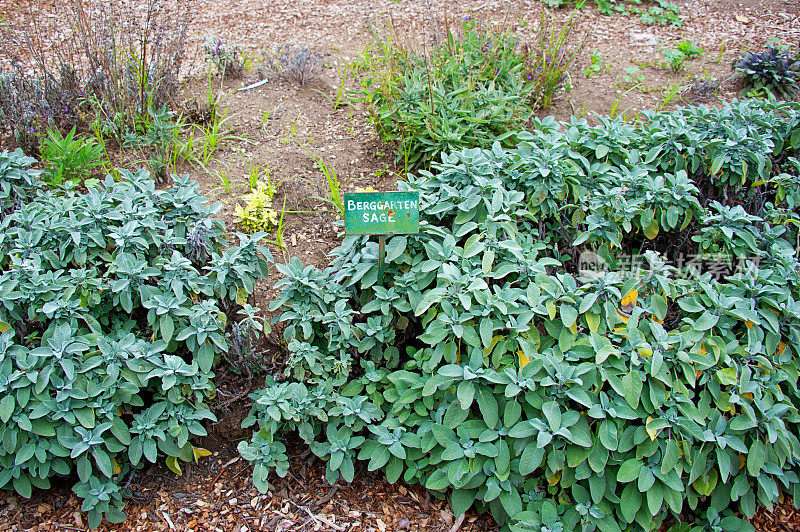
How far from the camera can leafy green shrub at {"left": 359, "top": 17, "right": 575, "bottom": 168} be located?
146 inches

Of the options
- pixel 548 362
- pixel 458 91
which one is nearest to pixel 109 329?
pixel 548 362

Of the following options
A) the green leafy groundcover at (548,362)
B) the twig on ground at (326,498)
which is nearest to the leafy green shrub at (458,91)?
the green leafy groundcover at (548,362)

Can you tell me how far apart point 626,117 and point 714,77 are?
110cm

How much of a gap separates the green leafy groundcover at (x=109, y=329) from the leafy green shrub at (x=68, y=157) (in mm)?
330

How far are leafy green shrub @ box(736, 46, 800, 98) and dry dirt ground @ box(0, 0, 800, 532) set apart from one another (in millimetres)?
202

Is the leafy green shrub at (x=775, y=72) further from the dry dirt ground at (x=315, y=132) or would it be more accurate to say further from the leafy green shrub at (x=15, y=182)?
the leafy green shrub at (x=15, y=182)

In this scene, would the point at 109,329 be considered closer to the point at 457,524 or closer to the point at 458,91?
the point at 457,524

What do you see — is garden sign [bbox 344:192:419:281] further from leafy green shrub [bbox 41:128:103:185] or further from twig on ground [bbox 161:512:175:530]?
leafy green shrub [bbox 41:128:103:185]

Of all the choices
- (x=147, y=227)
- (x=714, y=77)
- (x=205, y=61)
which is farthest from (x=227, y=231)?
(x=714, y=77)

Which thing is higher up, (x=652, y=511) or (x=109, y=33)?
(x=109, y=33)

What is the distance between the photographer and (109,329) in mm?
2676

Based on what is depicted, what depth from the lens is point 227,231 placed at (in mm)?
3338

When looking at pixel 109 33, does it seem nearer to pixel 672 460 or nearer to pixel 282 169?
pixel 282 169

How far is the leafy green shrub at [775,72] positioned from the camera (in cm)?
455
